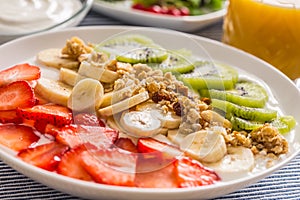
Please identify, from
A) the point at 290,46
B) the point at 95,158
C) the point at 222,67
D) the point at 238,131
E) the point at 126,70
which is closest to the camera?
the point at 95,158

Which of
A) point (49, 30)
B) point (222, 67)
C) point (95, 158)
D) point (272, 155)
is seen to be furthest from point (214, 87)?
point (49, 30)

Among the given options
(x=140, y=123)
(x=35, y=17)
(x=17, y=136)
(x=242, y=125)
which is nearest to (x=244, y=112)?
(x=242, y=125)

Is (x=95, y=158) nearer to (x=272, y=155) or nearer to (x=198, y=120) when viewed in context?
(x=198, y=120)

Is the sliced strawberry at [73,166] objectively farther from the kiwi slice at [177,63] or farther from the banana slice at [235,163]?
the kiwi slice at [177,63]

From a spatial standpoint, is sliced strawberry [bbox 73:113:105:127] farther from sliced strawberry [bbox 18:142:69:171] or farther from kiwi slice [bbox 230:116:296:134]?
kiwi slice [bbox 230:116:296:134]

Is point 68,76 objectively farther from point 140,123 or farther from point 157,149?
point 157,149

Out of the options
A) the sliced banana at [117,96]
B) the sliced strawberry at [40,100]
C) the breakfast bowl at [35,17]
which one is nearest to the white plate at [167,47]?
the breakfast bowl at [35,17]

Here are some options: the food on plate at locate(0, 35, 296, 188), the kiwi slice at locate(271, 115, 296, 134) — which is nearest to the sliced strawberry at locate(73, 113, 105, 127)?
the food on plate at locate(0, 35, 296, 188)
